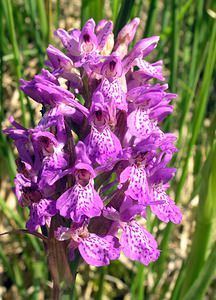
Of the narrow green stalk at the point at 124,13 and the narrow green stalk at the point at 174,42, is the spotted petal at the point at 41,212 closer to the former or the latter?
the narrow green stalk at the point at 124,13

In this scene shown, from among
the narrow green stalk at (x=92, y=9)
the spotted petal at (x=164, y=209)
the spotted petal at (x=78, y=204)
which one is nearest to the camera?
the spotted petal at (x=78, y=204)

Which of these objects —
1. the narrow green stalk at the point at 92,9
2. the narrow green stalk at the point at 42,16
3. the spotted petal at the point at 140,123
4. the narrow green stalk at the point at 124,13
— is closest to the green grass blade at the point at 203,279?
the spotted petal at the point at 140,123

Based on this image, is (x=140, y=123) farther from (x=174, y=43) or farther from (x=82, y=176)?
(x=174, y=43)

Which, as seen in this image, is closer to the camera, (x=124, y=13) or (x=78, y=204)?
(x=78, y=204)

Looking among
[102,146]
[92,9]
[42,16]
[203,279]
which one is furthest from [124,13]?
[203,279]

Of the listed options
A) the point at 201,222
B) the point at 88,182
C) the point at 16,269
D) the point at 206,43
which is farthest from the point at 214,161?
the point at 16,269

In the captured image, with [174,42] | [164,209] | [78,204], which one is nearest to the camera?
[78,204]

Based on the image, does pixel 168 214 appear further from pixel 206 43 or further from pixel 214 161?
pixel 206 43
